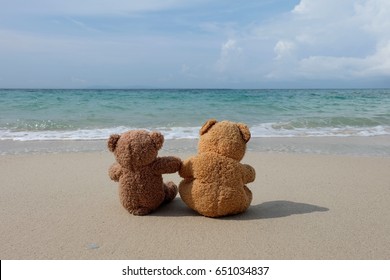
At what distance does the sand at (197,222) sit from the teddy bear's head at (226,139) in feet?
1.80

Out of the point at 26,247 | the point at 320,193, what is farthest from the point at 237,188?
the point at 26,247

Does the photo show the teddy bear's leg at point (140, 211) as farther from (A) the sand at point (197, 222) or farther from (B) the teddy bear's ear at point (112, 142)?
(B) the teddy bear's ear at point (112, 142)

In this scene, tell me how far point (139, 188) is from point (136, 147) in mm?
355

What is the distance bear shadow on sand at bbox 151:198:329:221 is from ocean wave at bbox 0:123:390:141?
426cm

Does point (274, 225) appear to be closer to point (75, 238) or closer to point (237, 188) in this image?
point (237, 188)

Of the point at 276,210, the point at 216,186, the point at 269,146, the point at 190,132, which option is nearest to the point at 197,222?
the point at 216,186

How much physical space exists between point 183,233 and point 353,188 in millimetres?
2133

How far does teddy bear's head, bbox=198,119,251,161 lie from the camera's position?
9.64ft

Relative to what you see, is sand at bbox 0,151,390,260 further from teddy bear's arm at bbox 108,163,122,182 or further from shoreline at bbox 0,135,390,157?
shoreline at bbox 0,135,390,157

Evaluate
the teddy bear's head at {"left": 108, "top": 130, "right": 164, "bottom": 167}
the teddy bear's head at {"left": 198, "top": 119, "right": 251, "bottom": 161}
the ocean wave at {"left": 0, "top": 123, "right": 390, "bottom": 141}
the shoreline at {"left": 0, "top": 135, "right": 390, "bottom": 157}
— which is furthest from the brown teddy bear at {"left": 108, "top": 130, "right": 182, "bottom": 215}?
the ocean wave at {"left": 0, "top": 123, "right": 390, "bottom": 141}

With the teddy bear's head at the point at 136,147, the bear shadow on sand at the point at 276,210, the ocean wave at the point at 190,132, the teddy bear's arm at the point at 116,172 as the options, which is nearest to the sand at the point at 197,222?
the bear shadow on sand at the point at 276,210

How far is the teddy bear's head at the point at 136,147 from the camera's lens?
2902 mm

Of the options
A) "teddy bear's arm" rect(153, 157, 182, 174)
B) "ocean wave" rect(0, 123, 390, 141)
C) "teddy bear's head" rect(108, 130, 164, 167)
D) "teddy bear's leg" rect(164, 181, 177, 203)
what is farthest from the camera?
"ocean wave" rect(0, 123, 390, 141)
